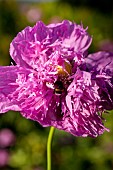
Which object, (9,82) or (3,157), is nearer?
(9,82)

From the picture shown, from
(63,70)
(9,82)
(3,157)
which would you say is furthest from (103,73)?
(3,157)

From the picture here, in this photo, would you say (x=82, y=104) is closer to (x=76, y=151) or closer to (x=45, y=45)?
(x=45, y=45)

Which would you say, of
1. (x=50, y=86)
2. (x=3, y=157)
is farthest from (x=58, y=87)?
(x=3, y=157)

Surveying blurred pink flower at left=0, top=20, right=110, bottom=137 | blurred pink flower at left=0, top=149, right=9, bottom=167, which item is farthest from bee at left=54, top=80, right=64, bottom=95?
blurred pink flower at left=0, top=149, right=9, bottom=167

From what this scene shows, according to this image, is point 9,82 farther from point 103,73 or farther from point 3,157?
point 3,157

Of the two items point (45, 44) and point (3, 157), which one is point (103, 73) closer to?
point (45, 44)

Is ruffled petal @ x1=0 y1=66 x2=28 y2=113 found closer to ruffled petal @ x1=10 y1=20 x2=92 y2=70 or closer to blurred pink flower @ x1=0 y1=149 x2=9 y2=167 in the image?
ruffled petal @ x1=10 y1=20 x2=92 y2=70

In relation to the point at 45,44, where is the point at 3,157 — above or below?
below

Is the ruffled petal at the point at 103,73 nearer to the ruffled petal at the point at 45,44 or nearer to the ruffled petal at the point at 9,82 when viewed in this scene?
the ruffled petal at the point at 45,44
